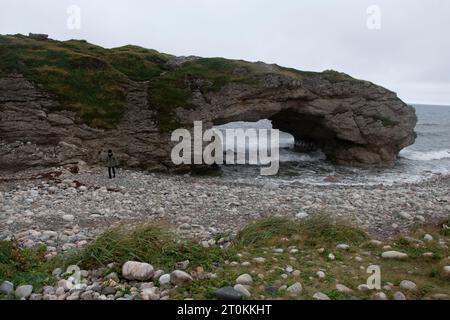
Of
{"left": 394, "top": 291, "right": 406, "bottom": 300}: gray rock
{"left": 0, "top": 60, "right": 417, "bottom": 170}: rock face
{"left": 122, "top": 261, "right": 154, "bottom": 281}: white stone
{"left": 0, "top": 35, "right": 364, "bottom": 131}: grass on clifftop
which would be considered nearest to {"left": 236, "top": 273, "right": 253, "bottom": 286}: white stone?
{"left": 122, "top": 261, "right": 154, "bottom": 281}: white stone

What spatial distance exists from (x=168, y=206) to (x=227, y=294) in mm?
10694

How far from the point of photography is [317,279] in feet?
30.2

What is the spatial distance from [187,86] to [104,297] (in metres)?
27.1

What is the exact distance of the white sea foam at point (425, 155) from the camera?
4866cm

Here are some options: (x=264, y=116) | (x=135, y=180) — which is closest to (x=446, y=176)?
(x=264, y=116)

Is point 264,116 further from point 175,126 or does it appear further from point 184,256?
point 184,256

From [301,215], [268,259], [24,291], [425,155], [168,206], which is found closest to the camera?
[24,291]

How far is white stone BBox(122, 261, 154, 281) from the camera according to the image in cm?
919

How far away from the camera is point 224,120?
34812mm

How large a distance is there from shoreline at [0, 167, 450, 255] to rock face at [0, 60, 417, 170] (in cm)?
295

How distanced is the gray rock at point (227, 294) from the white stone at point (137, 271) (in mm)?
2003

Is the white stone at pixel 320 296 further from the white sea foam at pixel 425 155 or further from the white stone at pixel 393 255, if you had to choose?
the white sea foam at pixel 425 155

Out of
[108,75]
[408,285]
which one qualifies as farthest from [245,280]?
[108,75]

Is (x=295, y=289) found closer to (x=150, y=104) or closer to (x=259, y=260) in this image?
(x=259, y=260)
